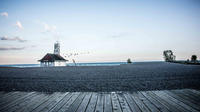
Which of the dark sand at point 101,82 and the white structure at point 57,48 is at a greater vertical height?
the white structure at point 57,48

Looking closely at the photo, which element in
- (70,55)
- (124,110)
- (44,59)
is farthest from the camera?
(70,55)

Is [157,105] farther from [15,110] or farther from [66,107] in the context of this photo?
[15,110]

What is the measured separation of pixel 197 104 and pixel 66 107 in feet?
13.1

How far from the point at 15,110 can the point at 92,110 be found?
2164mm

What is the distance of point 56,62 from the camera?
47344mm

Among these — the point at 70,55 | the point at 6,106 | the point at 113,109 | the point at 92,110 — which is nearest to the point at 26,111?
the point at 6,106

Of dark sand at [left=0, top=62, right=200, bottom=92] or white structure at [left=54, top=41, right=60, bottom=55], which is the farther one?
white structure at [left=54, top=41, right=60, bottom=55]

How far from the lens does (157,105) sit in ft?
11.0

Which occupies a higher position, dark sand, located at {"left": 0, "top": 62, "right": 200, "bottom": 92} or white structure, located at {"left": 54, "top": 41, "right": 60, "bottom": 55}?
white structure, located at {"left": 54, "top": 41, "right": 60, "bottom": 55}

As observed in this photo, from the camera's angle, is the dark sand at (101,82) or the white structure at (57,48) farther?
the white structure at (57,48)

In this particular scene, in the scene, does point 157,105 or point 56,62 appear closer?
point 157,105

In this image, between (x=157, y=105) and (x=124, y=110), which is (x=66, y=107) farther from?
(x=157, y=105)

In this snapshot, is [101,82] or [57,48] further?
[57,48]

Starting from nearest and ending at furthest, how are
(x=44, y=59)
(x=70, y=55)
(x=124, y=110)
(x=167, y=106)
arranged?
(x=124, y=110) → (x=167, y=106) → (x=44, y=59) → (x=70, y=55)
